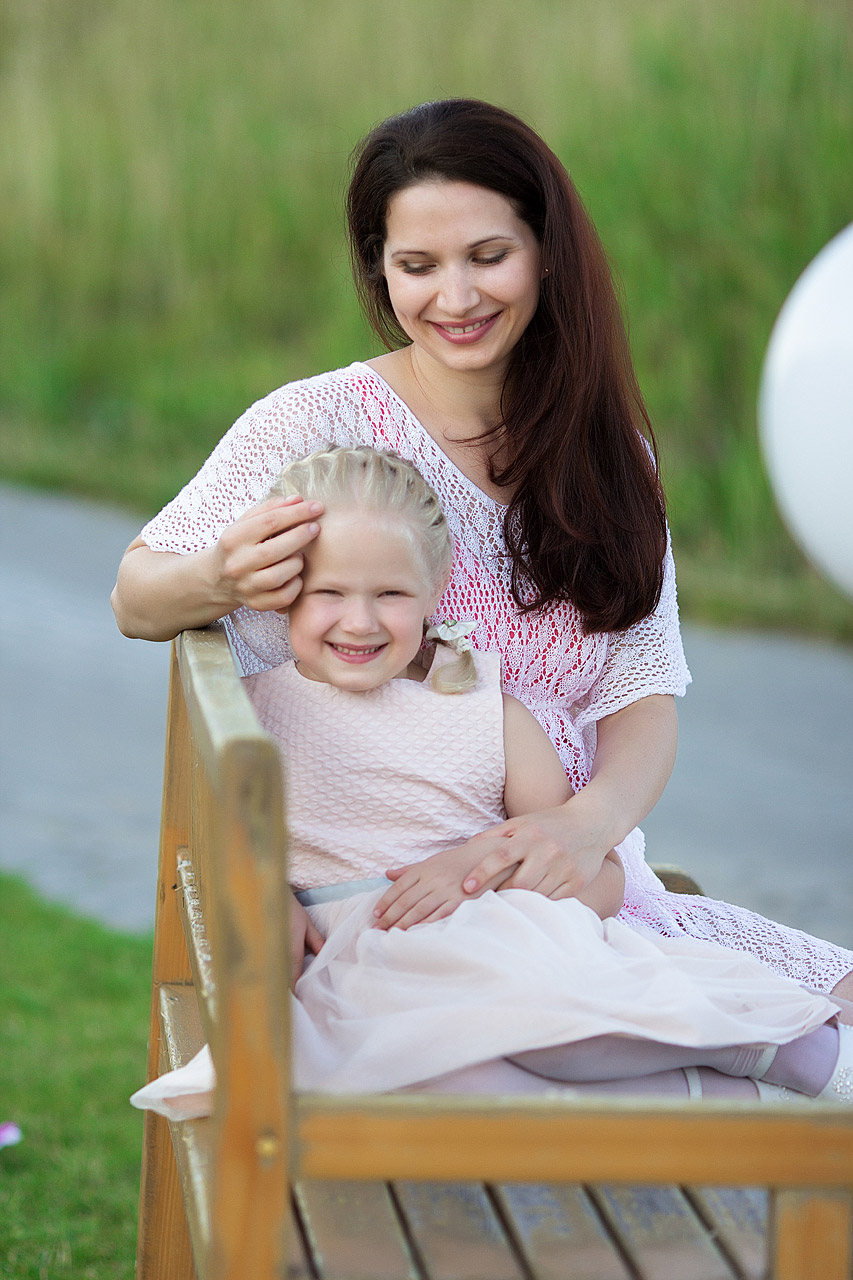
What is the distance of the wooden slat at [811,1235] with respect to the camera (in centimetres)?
121

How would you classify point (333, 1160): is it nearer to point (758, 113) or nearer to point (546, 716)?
point (546, 716)

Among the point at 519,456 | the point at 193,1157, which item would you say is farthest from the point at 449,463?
the point at 193,1157

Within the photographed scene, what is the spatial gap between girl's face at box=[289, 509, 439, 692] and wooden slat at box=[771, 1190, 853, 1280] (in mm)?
743

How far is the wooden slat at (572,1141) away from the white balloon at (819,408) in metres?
2.51

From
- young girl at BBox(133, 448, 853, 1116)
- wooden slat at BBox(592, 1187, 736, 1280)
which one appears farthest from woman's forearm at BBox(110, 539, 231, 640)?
wooden slat at BBox(592, 1187, 736, 1280)

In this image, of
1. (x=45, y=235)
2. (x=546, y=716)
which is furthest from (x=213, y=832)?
(x=45, y=235)

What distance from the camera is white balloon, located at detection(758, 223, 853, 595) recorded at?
3.51 meters

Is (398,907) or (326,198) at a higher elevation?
(326,198)

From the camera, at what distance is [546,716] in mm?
2023

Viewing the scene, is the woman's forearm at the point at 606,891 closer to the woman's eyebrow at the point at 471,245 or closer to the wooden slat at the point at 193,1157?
the wooden slat at the point at 193,1157

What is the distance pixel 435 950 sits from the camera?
4.93 ft

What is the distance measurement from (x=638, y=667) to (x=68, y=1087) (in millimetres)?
1618

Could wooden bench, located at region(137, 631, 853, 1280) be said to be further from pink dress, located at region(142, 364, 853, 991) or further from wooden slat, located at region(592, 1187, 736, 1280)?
pink dress, located at region(142, 364, 853, 991)

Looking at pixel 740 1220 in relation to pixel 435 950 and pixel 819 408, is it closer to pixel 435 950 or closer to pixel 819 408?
pixel 435 950
